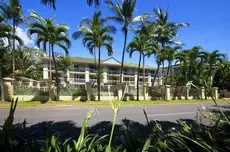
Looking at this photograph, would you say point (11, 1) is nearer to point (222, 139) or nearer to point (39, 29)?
point (39, 29)

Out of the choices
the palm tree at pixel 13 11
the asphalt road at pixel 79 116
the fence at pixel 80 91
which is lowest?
the asphalt road at pixel 79 116

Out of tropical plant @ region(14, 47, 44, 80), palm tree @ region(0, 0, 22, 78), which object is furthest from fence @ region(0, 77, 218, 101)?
tropical plant @ region(14, 47, 44, 80)

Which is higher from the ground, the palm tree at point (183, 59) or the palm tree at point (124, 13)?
the palm tree at point (124, 13)

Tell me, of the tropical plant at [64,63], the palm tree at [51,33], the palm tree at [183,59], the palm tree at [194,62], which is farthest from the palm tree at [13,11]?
the palm tree at [194,62]

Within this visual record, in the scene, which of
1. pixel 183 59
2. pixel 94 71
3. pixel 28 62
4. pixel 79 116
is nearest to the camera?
pixel 79 116

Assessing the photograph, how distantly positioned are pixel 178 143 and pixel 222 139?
33 cm

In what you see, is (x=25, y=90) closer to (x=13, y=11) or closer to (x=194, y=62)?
(x=13, y=11)

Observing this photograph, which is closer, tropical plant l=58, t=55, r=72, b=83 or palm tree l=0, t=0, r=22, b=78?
palm tree l=0, t=0, r=22, b=78

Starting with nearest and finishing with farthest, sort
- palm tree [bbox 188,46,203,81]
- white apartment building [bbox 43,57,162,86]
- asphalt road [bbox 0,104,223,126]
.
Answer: asphalt road [bbox 0,104,223,126]
palm tree [bbox 188,46,203,81]
white apartment building [bbox 43,57,162,86]

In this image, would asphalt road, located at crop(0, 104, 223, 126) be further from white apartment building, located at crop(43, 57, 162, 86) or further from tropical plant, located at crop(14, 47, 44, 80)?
white apartment building, located at crop(43, 57, 162, 86)

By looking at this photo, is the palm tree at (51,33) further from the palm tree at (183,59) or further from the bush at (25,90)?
the palm tree at (183,59)

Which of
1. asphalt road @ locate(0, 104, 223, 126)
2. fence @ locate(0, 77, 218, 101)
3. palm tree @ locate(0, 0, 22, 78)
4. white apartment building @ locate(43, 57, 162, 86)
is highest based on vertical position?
palm tree @ locate(0, 0, 22, 78)

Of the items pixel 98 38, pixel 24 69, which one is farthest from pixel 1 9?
pixel 24 69

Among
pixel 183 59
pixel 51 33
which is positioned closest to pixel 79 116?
pixel 51 33
